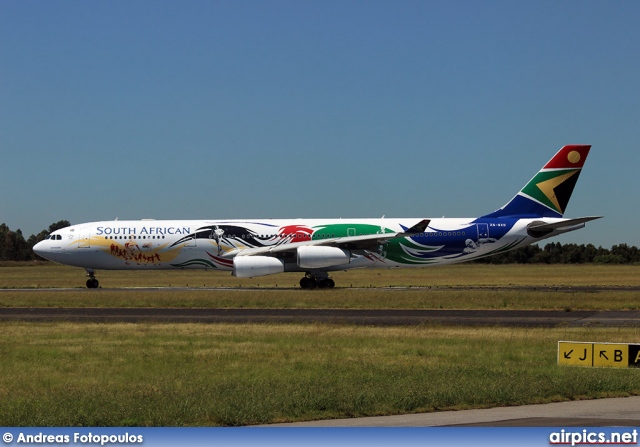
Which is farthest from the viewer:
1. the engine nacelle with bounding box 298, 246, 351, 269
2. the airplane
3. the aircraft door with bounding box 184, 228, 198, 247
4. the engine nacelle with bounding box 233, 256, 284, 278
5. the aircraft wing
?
the aircraft door with bounding box 184, 228, 198, 247

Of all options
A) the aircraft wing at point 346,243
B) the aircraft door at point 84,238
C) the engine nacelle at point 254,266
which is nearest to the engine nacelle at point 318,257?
the aircraft wing at point 346,243

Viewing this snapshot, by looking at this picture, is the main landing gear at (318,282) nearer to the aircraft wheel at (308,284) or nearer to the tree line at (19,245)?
the aircraft wheel at (308,284)

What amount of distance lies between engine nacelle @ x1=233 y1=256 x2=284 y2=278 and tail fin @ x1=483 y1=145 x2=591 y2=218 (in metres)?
12.9

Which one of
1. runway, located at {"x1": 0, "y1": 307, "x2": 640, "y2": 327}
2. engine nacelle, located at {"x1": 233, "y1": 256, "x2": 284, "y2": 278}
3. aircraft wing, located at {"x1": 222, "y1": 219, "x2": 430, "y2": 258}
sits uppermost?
aircraft wing, located at {"x1": 222, "y1": 219, "x2": 430, "y2": 258}

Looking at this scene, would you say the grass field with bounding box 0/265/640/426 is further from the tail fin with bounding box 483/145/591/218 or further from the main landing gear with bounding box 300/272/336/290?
the tail fin with bounding box 483/145/591/218

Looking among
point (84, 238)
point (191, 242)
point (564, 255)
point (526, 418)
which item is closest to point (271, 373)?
point (526, 418)

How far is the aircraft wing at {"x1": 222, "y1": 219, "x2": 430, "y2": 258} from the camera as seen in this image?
140ft

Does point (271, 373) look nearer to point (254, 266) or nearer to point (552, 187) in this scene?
point (254, 266)

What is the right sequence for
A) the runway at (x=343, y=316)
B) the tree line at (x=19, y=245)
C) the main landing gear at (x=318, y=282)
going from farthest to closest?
the tree line at (x=19, y=245)
the main landing gear at (x=318, y=282)
the runway at (x=343, y=316)

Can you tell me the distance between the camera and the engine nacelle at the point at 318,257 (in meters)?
41.9

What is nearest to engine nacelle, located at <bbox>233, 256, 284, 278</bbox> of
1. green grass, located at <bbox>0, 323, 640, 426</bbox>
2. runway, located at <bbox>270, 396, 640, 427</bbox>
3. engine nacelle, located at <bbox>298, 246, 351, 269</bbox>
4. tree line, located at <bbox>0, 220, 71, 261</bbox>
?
engine nacelle, located at <bbox>298, 246, 351, 269</bbox>

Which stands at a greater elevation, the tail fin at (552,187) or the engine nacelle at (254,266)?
the tail fin at (552,187)

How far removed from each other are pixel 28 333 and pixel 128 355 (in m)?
5.89

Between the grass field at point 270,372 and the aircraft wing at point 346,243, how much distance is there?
18.0 metres
